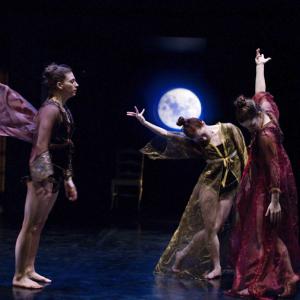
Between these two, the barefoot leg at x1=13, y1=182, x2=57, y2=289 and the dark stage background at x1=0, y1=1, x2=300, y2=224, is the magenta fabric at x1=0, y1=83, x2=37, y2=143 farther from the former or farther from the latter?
the dark stage background at x1=0, y1=1, x2=300, y2=224

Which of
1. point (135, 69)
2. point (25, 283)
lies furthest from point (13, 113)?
point (135, 69)

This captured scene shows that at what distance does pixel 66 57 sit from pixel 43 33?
0.55 meters

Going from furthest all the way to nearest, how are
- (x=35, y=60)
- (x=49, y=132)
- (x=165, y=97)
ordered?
(x=165, y=97) < (x=35, y=60) < (x=49, y=132)

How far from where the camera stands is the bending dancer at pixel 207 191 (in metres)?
4.35

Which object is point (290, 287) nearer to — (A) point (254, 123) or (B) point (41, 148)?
(A) point (254, 123)

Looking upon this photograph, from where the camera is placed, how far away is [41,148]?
144 inches

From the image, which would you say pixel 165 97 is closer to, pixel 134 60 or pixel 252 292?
pixel 134 60

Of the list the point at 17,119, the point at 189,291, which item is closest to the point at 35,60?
the point at 17,119

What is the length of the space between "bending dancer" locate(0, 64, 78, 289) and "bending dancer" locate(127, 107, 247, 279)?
2.19 feet

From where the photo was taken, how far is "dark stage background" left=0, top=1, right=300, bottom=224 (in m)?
7.36

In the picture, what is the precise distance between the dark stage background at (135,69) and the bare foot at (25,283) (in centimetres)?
335

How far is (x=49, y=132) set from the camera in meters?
3.66

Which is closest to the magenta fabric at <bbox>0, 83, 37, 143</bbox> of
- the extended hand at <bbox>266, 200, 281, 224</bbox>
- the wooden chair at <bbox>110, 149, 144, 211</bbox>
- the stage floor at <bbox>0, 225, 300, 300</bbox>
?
the stage floor at <bbox>0, 225, 300, 300</bbox>

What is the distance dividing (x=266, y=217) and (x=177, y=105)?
5.29m
